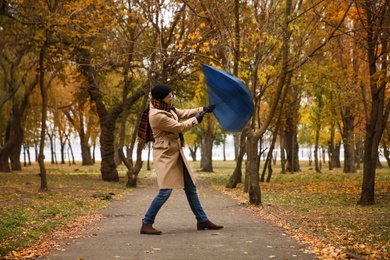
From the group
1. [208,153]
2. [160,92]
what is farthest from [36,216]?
[208,153]

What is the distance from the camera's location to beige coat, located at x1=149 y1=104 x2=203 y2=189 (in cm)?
885

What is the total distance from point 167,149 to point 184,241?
5.04 ft

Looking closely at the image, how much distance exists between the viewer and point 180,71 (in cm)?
2528

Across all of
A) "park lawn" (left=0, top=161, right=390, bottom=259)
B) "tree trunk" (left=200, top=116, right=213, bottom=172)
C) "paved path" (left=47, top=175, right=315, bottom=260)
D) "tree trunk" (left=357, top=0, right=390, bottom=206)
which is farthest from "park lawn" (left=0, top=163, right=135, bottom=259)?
"tree trunk" (left=200, top=116, right=213, bottom=172)

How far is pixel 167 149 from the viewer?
9.02m

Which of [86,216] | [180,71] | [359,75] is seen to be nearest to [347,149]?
[359,75]

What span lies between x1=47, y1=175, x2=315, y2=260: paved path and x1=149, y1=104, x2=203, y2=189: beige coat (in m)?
0.86

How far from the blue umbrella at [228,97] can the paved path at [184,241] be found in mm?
1881

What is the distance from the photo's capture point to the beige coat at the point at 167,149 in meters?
8.85

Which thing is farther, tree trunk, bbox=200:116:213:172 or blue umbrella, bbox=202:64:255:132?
tree trunk, bbox=200:116:213:172

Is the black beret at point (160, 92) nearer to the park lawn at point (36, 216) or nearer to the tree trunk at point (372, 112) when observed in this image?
the park lawn at point (36, 216)

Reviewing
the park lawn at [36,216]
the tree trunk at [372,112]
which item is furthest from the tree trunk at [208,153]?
the tree trunk at [372,112]

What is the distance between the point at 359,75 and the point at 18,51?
53.3 feet

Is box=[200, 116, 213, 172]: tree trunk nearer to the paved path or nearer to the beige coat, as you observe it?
the paved path
